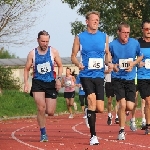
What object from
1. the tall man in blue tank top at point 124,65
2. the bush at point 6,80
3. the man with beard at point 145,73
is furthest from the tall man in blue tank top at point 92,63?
the bush at point 6,80

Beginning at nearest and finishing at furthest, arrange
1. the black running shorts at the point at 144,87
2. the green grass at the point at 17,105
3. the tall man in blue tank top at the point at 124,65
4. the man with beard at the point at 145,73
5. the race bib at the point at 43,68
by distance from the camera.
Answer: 1. the race bib at the point at 43,68
2. the tall man in blue tank top at the point at 124,65
3. the man with beard at the point at 145,73
4. the black running shorts at the point at 144,87
5. the green grass at the point at 17,105

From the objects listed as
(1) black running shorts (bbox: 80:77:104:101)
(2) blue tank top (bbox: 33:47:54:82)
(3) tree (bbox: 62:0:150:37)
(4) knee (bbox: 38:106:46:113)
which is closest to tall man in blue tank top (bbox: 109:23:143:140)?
(1) black running shorts (bbox: 80:77:104:101)

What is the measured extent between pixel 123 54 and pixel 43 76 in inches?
62.8

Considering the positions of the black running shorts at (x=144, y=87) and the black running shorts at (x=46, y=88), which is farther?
the black running shorts at (x=144, y=87)

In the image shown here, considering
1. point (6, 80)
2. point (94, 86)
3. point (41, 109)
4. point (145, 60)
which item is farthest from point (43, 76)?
point (6, 80)

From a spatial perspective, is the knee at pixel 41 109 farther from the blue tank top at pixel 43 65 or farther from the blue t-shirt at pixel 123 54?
the blue t-shirt at pixel 123 54

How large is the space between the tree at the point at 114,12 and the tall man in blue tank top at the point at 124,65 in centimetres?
3732

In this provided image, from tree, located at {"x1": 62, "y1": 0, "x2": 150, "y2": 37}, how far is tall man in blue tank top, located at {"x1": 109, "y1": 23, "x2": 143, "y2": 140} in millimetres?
37319

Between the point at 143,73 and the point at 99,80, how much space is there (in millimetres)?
2477

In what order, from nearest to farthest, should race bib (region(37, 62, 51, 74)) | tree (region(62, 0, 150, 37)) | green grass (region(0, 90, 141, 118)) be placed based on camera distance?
race bib (region(37, 62, 51, 74)) → green grass (region(0, 90, 141, 118)) → tree (region(62, 0, 150, 37))

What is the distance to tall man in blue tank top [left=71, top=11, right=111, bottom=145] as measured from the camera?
12.0 m

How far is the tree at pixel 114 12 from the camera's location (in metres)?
51.2

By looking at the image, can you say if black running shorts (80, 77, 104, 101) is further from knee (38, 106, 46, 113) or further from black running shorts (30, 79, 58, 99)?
knee (38, 106, 46, 113)

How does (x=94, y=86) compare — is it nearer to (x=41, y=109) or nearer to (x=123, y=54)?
(x=123, y=54)
